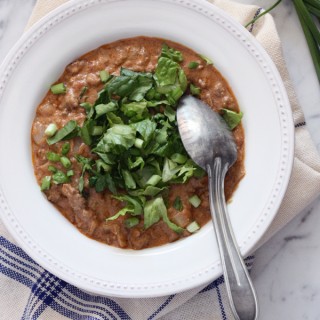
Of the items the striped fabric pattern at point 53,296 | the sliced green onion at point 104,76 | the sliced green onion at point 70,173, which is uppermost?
the sliced green onion at point 104,76

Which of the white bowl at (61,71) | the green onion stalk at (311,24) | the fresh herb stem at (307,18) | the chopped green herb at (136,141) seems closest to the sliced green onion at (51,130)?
the chopped green herb at (136,141)

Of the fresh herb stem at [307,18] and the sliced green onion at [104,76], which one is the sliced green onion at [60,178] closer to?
the sliced green onion at [104,76]

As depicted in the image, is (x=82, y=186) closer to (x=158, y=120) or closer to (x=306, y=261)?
(x=158, y=120)

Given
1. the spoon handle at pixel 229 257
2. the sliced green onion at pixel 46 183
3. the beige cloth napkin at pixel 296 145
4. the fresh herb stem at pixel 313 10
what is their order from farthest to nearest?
the fresh herb stem at pixel 313 10, the beige cloth napkin at pixel 296 145, the sliced green onion at pixel 46 183, the spoon handle at pixel 229 257

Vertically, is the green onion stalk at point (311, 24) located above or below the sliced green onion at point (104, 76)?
above

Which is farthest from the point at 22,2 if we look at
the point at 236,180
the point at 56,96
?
the point at 236,180

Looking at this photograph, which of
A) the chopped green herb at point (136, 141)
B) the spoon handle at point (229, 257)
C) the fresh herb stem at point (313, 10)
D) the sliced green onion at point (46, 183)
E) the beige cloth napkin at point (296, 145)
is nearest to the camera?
the spoon handle at point (229, 257)

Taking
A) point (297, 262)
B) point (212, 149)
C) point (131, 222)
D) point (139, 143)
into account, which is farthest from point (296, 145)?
point (131, 222)
